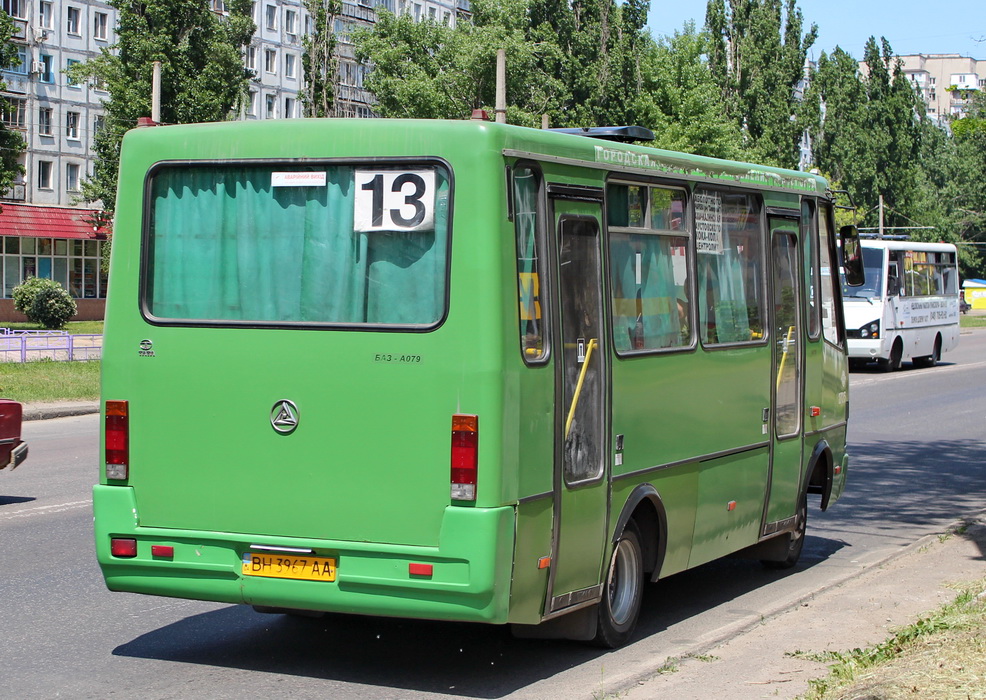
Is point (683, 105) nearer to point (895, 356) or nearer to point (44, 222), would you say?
point (895, 356)

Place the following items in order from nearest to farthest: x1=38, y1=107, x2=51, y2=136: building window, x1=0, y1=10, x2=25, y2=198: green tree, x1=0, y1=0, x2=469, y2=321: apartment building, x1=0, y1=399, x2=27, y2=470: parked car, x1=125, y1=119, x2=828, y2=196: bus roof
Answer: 1. x1=125, y1=119, x2=828, y2=196: bus roof
2. x1=0, y1=399, x2=27, y2=470: parked car
3. x1=0, y1=10, x2=25, y2=198: green tree
4. x1=0, y1=0, x2=469, y2=321: apartment building
5. x1=38, y1=107, x2=51, y2=136: building window

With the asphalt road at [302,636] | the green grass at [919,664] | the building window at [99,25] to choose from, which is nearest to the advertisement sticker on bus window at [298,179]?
the asphalt road at [302,636]

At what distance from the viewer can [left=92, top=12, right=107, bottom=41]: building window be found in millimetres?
70250

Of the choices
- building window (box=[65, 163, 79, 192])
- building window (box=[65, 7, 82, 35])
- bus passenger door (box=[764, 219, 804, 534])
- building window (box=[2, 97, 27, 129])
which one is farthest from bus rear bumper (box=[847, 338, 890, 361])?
building window (box=[65, 7, 82, 35])

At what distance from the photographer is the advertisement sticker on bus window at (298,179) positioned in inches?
260

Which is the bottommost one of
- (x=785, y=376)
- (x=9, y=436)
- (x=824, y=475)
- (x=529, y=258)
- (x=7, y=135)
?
(x=824, y=475)

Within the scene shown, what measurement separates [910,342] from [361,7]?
55.8 metres

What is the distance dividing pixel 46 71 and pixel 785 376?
211ft

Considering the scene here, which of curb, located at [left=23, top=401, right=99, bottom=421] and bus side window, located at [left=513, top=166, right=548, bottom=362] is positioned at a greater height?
bus side window, located at [left=513, top=166, right=548, bottom=362]

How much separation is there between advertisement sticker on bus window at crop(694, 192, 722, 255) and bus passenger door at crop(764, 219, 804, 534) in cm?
102

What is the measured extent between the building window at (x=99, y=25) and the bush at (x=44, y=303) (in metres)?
28.5

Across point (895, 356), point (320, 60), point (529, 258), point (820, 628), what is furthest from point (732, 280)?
point (320, 60)

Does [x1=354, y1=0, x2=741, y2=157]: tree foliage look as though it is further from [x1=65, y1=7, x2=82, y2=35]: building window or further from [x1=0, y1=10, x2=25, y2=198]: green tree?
[x1=65, y1=7, x2=82, y2=35]: building window

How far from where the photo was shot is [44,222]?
205ft
